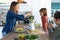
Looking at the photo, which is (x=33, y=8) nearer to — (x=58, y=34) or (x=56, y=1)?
(x=56, y=1)

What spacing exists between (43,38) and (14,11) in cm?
119

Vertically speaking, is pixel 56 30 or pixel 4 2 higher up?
pixel 4 2

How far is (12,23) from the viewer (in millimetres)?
3545

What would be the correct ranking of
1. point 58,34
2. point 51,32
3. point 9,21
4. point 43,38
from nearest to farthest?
point 58,34
point 51,32
point 43,38
point 9,21

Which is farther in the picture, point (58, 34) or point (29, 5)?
point (29, 5)

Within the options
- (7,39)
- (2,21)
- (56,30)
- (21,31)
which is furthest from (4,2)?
(56,30)

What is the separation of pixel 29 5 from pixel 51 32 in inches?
107

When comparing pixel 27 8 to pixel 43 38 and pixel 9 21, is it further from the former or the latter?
pixel 43 38

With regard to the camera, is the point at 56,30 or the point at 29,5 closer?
the point at 56,30

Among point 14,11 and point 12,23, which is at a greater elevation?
point 14,11

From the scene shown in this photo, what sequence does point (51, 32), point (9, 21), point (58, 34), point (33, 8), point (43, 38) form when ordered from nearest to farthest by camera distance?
point (58, 34), point (51, 32), point (43, 38), point (9, 21), point (33, 8)

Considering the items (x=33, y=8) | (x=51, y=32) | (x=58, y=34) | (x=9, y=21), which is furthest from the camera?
(x=33, y=8)

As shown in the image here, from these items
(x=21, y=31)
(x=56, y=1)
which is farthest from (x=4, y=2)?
(x=21, y=31)

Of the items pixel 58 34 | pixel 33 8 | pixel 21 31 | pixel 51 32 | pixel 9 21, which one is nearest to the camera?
pixel 58 34
